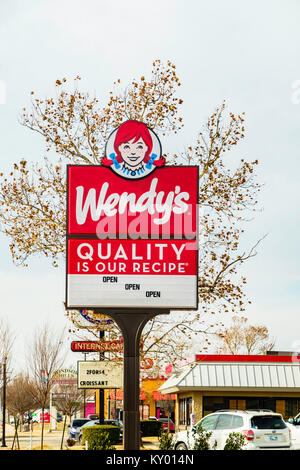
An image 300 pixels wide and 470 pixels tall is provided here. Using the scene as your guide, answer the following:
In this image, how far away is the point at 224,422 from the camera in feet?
59.2

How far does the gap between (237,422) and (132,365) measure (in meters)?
5.97

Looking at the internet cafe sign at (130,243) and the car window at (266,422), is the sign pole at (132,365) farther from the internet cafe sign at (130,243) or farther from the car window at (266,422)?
the car window at (266,422)

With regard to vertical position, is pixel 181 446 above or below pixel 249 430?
below

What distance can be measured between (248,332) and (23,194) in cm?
5618

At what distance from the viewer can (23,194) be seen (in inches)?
802

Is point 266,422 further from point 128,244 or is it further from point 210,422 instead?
point 128,244

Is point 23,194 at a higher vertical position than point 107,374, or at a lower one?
higher

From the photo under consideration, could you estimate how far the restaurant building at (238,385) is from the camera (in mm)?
39156

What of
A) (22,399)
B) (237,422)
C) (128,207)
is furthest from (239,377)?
(128,207)

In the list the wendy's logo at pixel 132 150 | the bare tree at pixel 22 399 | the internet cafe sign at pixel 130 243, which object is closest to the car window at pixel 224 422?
the internet cafe sign at pixel 130 243

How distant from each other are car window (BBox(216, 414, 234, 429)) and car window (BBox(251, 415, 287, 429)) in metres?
0.65

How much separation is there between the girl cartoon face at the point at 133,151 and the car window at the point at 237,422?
27.5 ft
